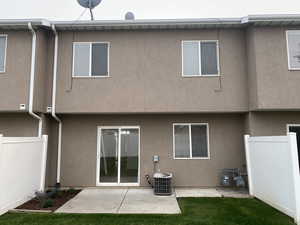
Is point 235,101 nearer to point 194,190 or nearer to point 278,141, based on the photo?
point 278,141

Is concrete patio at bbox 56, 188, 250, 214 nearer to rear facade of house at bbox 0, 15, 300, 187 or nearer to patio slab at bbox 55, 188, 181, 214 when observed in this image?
patio slab at bbox 55, 188, 181, 214

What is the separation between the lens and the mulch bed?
672cm

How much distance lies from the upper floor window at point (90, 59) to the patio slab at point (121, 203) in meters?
4.65

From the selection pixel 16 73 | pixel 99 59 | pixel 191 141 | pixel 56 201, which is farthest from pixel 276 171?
pixel 16 73

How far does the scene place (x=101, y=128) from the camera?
30.9 ft

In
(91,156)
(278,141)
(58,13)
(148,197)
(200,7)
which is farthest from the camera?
(58,13)

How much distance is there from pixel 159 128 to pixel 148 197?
2.85m

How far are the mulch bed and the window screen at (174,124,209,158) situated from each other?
14.5ft

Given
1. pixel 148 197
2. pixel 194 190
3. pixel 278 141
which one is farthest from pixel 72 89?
pixel 278 141

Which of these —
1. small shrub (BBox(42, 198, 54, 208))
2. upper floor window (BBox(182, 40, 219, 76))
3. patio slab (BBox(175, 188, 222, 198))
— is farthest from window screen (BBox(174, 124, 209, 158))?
Result: small shrub (BBox(42, 198, 54, 208))

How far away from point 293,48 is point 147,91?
5.77 m

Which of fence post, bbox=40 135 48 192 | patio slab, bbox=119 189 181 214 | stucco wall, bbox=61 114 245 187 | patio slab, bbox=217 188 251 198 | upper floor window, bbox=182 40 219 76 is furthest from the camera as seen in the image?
stucco wall, bbox=61 114 245 187

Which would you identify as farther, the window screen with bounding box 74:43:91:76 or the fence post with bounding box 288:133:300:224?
the window screen with bounding box 74:43:91:76

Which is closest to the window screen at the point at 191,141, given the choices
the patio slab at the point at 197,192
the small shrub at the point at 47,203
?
the patio slab at the point at 197,192
